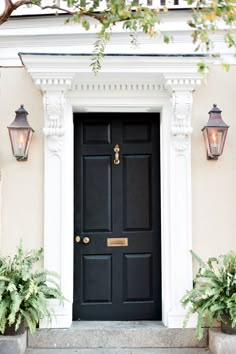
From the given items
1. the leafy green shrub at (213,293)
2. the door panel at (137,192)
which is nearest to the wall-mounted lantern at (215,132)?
the door panel at (137,192)

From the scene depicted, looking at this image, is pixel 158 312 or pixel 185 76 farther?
pixel 158 312

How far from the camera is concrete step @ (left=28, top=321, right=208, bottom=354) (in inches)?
186

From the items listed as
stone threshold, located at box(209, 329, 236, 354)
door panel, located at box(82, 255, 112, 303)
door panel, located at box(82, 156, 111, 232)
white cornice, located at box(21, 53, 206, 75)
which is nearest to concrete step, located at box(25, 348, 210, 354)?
stone threshold, located at box(209, 329, 236, 354)

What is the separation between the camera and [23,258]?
4621 mm

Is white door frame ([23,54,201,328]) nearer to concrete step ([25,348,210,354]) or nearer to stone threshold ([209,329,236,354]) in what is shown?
concrete step ([25,348,210,354])

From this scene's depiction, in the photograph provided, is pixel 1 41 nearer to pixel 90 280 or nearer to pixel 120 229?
pixel 120 229

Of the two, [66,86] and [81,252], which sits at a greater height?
[66,86]

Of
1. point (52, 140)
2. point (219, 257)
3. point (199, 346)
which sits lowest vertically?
point (199, 346)

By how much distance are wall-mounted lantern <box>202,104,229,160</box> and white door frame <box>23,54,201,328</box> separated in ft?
0.70

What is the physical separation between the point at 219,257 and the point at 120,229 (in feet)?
3.70

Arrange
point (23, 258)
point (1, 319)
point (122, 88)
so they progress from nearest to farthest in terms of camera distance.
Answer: point (1, 319) < point (23, 258) < point (122, 88)

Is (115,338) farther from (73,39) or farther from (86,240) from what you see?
(73,39)

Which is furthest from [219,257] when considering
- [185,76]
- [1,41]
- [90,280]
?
[1,41]

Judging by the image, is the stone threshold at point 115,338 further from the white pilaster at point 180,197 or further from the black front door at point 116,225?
the black front door at point 116,225
